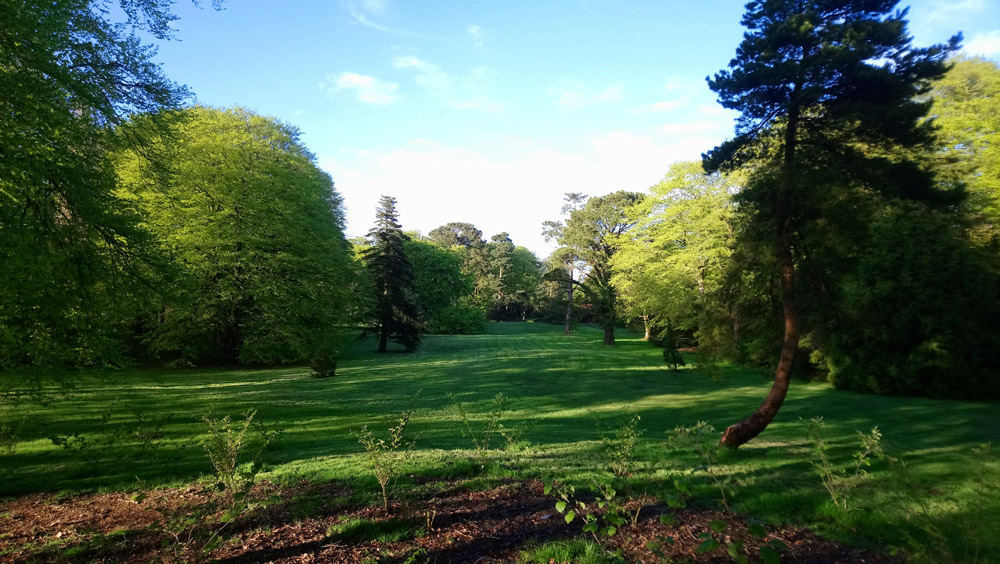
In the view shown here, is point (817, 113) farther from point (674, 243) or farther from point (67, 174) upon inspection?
point (674, 243)

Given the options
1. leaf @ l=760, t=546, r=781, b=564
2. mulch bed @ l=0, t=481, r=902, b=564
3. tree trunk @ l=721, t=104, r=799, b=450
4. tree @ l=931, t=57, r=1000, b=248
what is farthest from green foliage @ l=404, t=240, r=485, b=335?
leaf @ l=760, t=546, r=781, b=564

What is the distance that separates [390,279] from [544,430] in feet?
75.8

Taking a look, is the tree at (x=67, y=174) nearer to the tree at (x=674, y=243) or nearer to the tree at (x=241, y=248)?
the tree at (x=241, y=248)

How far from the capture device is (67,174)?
25.0ft

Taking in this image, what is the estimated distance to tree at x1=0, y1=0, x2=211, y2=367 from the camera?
6.73m

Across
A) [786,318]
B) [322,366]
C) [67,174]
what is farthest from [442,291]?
[786,318]

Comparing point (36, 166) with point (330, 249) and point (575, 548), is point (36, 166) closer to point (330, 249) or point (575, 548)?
point (575, 548)

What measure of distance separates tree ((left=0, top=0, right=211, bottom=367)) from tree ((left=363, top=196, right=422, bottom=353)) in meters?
22.3

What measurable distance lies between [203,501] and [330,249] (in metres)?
23.4

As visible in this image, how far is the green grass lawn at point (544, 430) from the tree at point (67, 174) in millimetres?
1539

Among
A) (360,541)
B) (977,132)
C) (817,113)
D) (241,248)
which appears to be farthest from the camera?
(241,248)

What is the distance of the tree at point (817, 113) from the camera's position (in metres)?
7.40

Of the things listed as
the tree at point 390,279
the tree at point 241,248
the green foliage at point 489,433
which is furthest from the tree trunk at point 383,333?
the green foliage at point 489,433

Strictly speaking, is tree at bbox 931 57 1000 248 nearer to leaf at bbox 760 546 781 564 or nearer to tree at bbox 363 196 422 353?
leaf at bbox 760 546 781 564
